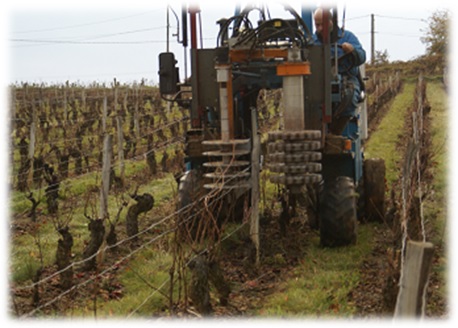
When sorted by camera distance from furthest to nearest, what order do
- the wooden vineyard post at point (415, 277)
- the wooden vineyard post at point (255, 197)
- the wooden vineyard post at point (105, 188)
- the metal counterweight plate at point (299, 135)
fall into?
the wooden vineyard post at point (105, 188) < the wooden vineyard post at point (255, 197) < the metal counterweight plate at point (299, 135) < the wooden vineyard post at point (415, 277)

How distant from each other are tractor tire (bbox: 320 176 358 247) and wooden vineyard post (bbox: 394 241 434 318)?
159 inches

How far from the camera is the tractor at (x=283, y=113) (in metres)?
6.79

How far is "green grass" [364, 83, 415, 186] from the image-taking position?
13636 mm

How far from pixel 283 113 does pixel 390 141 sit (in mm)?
11564

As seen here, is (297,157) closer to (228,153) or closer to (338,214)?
(228,153)

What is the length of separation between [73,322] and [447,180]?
25.1ft

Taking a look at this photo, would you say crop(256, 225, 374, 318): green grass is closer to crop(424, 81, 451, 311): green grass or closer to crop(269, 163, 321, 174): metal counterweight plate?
crop(424, 81, 451, 311): green grass

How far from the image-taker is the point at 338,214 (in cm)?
744

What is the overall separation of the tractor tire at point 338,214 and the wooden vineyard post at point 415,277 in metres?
4.04

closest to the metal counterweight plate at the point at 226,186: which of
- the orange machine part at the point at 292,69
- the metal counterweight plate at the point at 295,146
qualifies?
the metal counterweight plate at the point at 295,146

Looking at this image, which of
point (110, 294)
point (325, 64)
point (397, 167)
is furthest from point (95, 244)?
point (397, 167)

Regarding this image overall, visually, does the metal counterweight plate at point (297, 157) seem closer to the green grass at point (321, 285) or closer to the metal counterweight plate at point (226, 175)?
the metal counterweight plate at point (226, 175)

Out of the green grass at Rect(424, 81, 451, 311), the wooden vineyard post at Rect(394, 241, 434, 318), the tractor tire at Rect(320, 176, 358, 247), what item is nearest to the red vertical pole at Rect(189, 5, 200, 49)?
the tractor tire at Rect(320, 176, 358, 247)

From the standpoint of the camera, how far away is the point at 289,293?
20.1ft
